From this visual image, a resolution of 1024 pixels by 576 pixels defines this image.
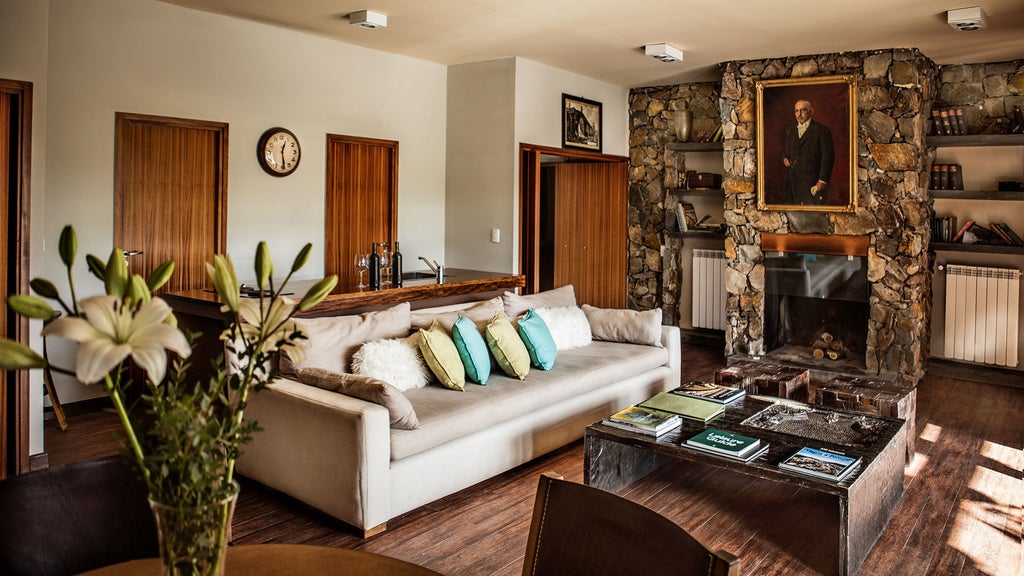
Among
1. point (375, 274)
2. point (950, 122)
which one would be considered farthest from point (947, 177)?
point (375, 274)

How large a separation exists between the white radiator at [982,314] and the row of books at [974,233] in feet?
0.80

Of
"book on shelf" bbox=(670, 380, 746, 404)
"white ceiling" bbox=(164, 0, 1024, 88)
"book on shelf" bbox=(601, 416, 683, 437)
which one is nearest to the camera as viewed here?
"book on shelf" bbox=(601, 416, 683, 437)

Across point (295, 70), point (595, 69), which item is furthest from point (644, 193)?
point (295, 70)

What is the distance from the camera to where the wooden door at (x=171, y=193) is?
16.7 feet

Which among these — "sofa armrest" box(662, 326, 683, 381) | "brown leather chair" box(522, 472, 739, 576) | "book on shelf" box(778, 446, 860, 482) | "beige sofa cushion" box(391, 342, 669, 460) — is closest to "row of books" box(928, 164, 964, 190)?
"sofa armrest" box(662, 326, 683, 381)

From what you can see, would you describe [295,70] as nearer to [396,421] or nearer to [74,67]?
[74,67]

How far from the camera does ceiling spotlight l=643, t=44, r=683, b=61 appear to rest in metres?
6.11

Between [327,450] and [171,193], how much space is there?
2.99 meters

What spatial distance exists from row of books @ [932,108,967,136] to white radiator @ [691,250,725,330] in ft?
7.34

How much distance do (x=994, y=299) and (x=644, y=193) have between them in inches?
135

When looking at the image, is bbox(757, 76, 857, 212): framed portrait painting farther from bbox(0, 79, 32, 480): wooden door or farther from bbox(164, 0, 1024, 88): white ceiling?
bbox(0, 79, 32, 480): wooden door

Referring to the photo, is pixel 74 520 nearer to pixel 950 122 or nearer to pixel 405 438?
pixel 405 438

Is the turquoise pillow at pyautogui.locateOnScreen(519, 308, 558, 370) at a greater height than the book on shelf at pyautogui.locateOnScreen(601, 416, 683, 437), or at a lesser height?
greater

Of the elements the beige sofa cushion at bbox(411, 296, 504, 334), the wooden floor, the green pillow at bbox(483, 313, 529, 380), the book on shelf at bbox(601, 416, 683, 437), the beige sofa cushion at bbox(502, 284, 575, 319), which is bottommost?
the wooden floor
